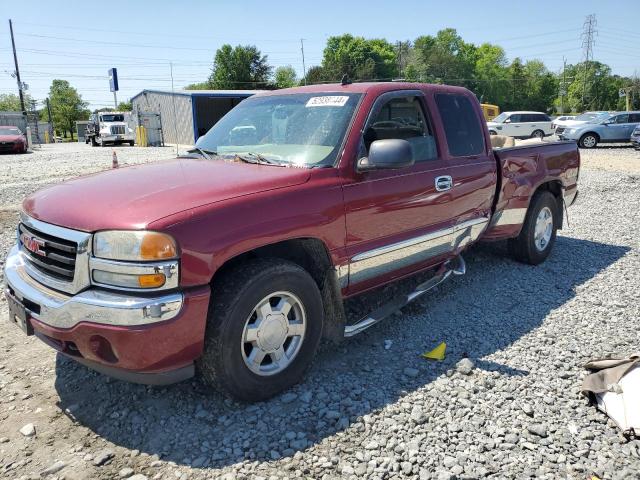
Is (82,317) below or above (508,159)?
below

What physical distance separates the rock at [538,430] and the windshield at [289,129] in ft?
6.55

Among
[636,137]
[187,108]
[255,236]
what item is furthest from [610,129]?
[187,108]

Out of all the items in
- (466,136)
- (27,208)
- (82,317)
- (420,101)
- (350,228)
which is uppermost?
(420,101)

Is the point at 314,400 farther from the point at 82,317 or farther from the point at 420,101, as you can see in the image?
the point at 420,101

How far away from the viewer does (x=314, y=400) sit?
125 inches

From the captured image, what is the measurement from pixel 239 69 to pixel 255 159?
264 feet

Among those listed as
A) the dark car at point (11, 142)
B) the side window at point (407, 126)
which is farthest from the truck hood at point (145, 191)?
the dark car at point (11, 142)

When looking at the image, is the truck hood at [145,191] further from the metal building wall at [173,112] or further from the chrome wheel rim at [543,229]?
the metal building wall at [173,112]

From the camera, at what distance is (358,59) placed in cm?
7912

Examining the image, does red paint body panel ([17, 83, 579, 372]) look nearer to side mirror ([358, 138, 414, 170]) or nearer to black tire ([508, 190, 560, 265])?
side mirror ([358, 138, 414, 170])

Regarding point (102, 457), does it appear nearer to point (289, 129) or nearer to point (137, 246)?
point (137, 246)

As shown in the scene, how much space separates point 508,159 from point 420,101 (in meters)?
1.38

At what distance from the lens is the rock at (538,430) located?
2.84m

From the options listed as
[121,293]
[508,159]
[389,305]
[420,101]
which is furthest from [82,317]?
[508,159]
